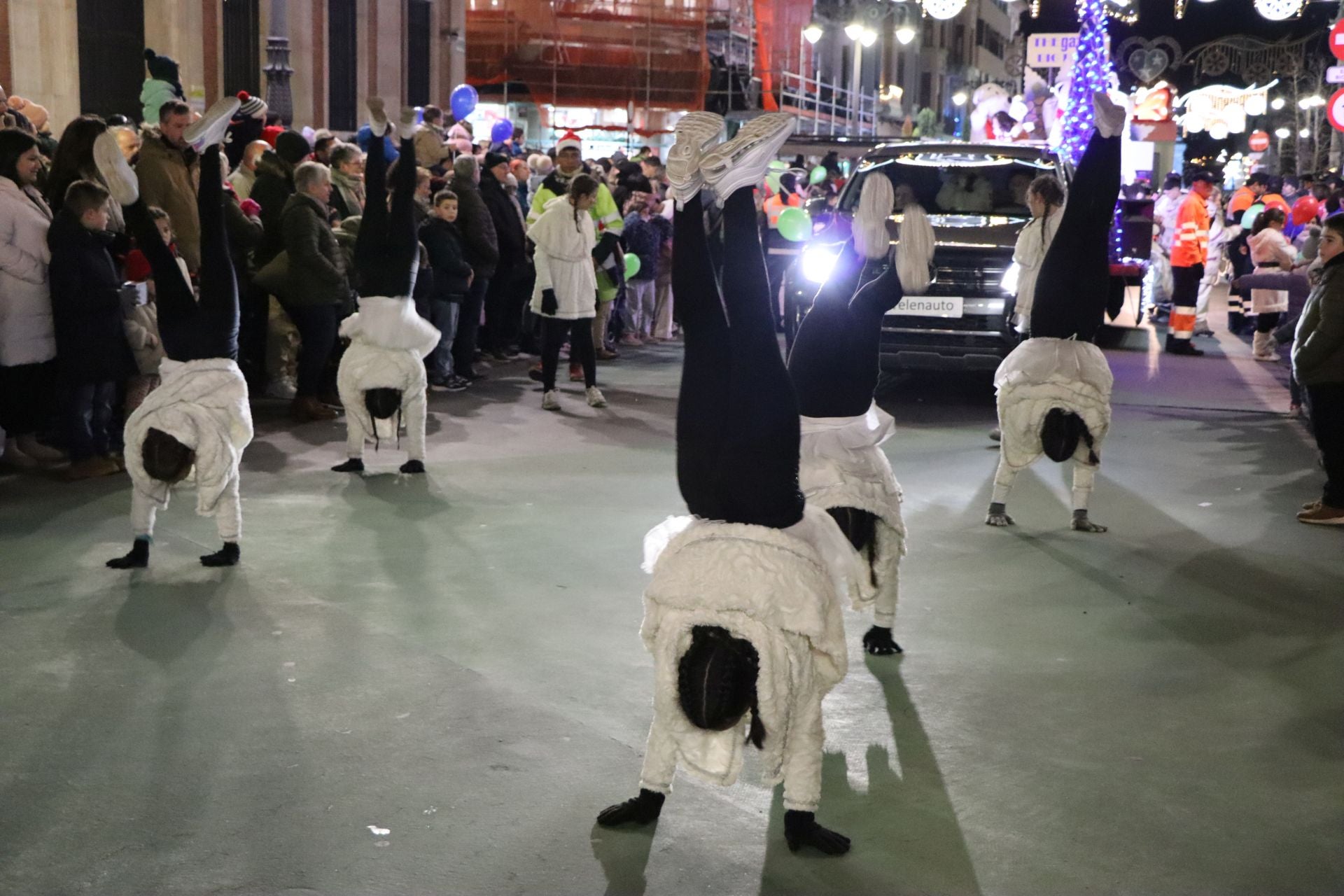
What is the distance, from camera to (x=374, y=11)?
1089 inches

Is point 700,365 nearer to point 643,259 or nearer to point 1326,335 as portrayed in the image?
point 1326,335

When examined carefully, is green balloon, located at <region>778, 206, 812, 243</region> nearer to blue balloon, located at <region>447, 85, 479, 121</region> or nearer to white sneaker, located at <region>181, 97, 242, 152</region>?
blue balloon, located at <region>447, 85, 479, 121</region>

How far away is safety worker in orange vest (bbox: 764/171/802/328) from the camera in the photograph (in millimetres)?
16406

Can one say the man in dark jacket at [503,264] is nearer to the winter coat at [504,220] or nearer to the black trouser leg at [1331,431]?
the winter coat at [504,220]

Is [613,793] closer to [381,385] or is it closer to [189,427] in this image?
[189,427]

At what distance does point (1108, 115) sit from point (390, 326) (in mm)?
4273

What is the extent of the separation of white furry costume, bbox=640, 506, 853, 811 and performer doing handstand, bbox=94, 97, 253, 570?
3.27 metres

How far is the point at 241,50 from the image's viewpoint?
2253cm

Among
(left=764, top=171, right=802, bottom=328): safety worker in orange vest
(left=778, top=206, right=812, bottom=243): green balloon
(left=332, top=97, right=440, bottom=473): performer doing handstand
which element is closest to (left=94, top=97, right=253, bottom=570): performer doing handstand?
(left=332, top=97, right=440, bottom=473): performer doing handstand

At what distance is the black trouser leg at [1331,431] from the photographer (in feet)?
26.4

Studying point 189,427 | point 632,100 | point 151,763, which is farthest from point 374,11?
point 151,763

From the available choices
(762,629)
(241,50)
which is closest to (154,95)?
(241,50)

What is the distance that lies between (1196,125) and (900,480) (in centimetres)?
3379

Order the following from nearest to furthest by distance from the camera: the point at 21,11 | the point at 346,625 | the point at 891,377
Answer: the point at 346,625 < the point at 891,377 < the point at 21,11
